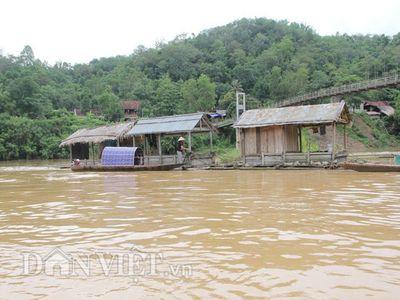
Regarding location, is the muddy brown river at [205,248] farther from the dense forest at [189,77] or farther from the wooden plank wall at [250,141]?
the dense forest at [189,77]

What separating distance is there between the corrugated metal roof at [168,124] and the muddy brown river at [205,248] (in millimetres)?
12757

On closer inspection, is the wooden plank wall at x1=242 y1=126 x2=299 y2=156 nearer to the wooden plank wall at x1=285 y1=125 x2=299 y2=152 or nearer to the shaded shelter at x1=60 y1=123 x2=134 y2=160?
the wooden plank wall at x1=285 y1=125 x2=299 y2=152

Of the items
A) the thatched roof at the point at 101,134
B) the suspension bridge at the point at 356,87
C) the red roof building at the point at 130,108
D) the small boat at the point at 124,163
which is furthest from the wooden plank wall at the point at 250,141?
the red roof building at the point at 130,108

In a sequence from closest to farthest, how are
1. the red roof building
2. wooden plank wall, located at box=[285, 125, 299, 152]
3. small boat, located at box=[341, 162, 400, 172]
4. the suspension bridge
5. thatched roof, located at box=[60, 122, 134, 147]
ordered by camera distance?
1. small boat, located at box=[341, 162, 400, 172]
2. wooden plank wall, located at box=[285, 125, 299, 152]
3. thatched roof, located at box=[60, 122, 134, 147]
4. the suspension bridge
5. the red roof building

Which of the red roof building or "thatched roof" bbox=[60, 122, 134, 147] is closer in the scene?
"thatched roof" bbox=[60, 122, 134, 147]

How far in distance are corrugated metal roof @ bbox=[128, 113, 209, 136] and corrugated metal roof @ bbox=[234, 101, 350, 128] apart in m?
2.54

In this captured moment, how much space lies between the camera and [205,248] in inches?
220

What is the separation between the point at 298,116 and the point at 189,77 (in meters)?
59.0

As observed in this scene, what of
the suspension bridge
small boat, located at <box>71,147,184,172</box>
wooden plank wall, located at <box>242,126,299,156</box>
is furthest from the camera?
the suspension bridge

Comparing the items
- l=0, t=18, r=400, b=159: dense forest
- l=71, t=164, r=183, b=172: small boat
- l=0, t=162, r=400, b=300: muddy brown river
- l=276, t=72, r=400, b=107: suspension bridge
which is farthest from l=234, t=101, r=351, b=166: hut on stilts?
l=0, t=18, r=400, b=159: dense forest

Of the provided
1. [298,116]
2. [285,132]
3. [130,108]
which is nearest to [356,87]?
[285,132]

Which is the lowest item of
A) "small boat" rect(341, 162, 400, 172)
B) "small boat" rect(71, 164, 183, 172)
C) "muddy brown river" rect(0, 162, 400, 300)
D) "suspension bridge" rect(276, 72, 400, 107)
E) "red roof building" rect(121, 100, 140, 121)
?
"muddy brown river" rect(0, 162, 400, 300)

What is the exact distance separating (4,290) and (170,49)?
85586mm

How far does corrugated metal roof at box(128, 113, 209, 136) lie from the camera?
22759mm
